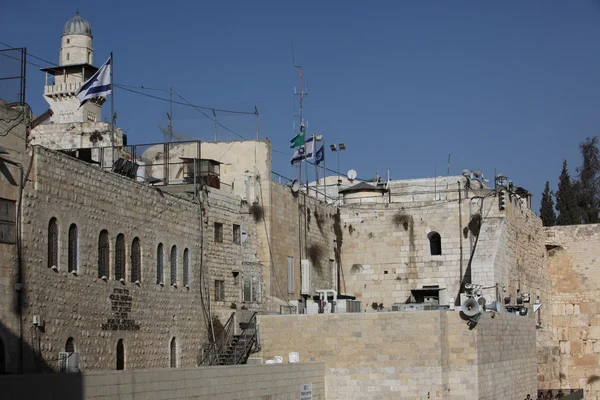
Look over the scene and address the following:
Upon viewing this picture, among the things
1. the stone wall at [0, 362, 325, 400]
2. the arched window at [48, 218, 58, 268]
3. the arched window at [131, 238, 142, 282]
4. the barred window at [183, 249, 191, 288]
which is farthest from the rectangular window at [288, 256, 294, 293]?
the arched window at [48, 218, 58, 268]

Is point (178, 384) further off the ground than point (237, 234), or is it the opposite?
point (237, 234)

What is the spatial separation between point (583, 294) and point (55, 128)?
21265 millimetres

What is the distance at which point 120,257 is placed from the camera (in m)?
22.1

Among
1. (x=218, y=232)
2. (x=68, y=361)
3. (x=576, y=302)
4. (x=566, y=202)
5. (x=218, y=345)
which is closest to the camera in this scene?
(x=68, y=361)

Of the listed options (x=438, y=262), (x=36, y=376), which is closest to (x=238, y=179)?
(x=438, y=262)

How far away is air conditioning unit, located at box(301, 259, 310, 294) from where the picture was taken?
30047 mm

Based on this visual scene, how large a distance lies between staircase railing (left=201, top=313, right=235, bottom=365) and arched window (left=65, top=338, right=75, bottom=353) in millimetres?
5711

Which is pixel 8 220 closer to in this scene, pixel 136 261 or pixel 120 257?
pixel 120 257

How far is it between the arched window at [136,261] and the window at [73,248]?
2319mm

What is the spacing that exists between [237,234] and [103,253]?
6388mm

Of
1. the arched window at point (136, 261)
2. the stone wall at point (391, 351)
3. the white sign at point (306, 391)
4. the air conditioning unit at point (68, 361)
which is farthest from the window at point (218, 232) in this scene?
the air conditioning unit at point (68, 361)

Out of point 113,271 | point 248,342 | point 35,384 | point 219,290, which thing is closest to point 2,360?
point 35,384

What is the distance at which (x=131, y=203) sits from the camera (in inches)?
891

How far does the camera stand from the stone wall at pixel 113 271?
62.2ft
